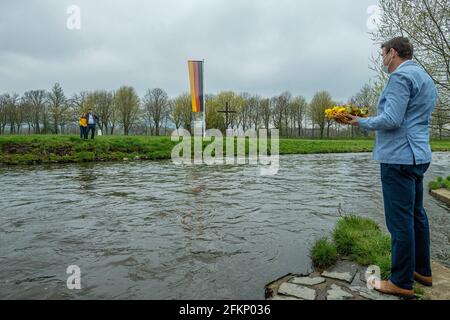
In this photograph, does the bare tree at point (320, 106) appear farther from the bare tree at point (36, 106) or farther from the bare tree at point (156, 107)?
the bare tree at point (36, 106)

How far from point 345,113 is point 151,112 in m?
69.7

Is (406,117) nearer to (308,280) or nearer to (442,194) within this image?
(308,280)

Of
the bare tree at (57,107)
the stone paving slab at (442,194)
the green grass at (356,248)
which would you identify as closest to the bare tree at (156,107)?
the bare tree at (57,107)

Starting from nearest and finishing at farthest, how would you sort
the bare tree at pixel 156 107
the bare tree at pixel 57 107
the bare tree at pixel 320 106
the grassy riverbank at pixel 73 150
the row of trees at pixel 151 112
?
1. the grassy riverbank at pixel 73 150
2. the bare tree at pixel 57 107
3. the row of trees at pixel 151 112
4. the bare tree at pixel 320 106
5. the bare tree at pixel 156 107

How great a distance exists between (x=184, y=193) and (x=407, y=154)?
22.4 feet

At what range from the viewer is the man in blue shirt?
10.4ft

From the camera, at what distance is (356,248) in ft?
15.2

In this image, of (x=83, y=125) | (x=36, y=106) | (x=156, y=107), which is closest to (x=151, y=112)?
(x=156, y=107)

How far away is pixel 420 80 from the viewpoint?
3.21 m

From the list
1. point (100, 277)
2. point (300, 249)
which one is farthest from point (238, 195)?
point (100, 277)

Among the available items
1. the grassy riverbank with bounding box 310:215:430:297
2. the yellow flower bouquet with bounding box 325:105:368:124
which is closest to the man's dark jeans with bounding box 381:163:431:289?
the grassy riverbank with bounding box 310:215:430:297

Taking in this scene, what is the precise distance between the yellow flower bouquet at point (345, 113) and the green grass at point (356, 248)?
1750 mm

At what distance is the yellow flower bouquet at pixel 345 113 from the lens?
3.69 metres
